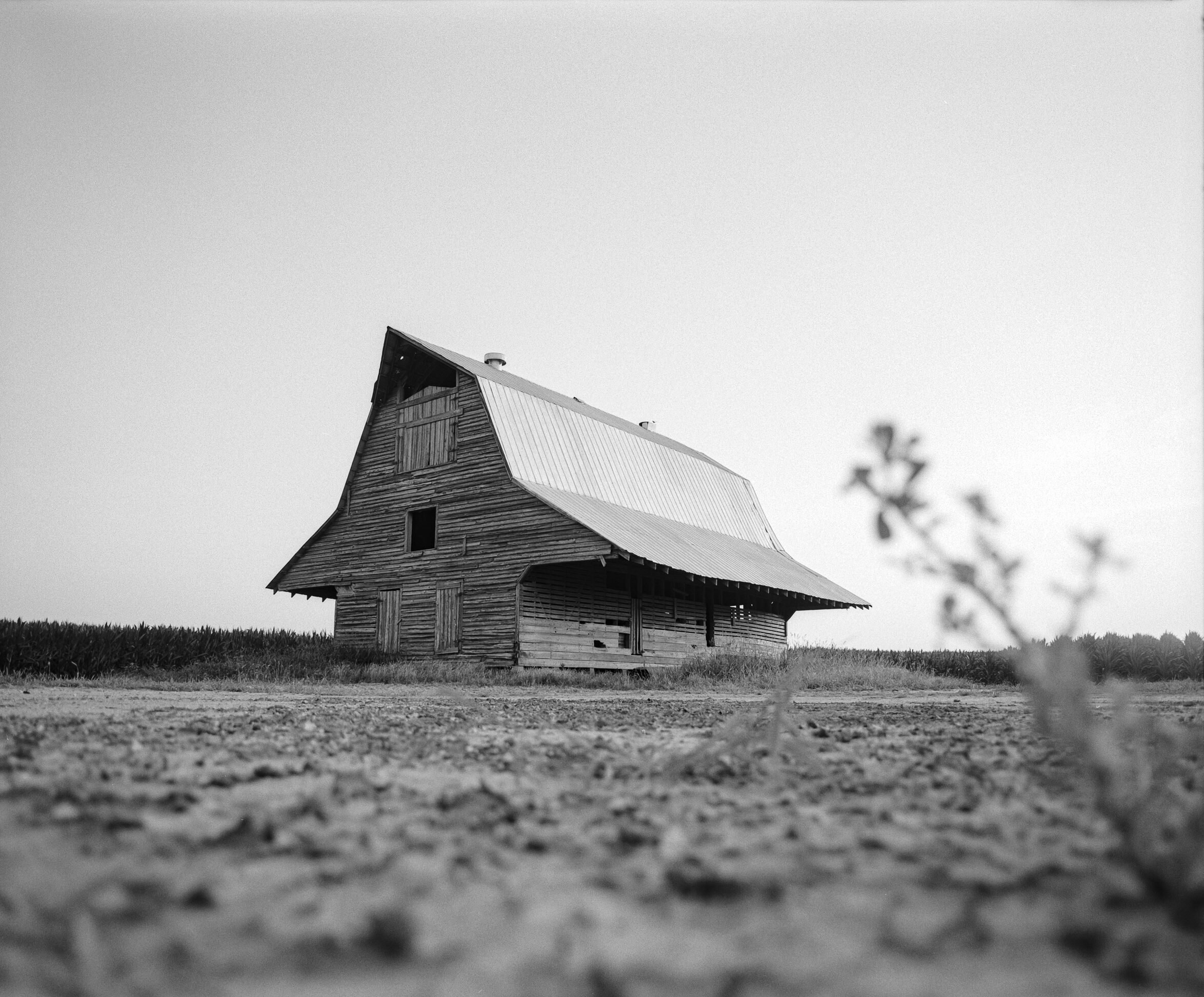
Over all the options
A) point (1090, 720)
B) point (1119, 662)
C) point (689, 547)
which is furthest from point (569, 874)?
point (1119, 662)

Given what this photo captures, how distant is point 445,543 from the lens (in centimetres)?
2053

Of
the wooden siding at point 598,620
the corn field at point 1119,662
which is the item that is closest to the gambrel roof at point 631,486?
the wooden siding at point 598,620

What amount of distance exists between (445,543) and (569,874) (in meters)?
18.8

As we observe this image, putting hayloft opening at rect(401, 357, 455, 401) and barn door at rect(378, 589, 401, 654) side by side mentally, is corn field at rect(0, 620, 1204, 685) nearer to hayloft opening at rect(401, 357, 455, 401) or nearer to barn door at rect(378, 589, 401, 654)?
barn door at rect(378, 589, 401, 654)

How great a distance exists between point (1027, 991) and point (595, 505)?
19.6 meters

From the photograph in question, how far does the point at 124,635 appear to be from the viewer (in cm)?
2156

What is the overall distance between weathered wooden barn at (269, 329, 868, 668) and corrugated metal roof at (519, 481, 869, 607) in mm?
82

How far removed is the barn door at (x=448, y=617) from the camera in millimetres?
19750

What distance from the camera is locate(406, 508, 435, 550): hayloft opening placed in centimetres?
2161

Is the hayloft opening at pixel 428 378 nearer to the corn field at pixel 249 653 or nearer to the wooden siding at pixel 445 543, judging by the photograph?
the wooden siding at pixel 445 543

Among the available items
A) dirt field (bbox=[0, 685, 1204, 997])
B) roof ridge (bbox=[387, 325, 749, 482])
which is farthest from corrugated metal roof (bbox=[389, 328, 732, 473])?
dirt field (bbox=[0, 685, 1204, 997])

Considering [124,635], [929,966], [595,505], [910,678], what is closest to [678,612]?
[595,505]

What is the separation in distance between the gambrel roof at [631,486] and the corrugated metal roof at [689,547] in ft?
0.16

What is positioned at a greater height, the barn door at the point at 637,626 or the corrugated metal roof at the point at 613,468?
the corrugated metal roof at the point at 613,468
